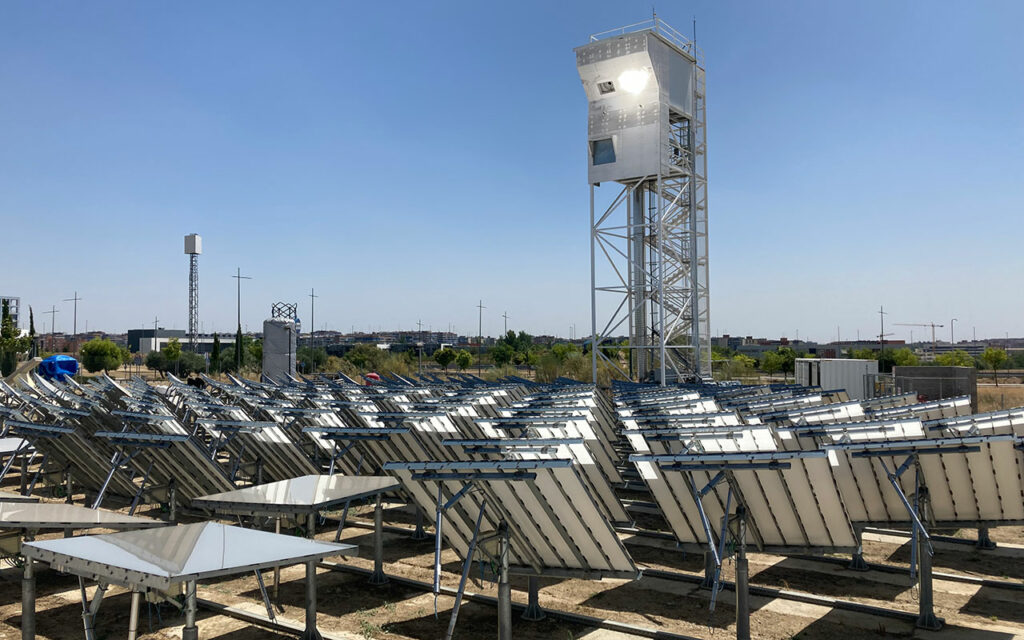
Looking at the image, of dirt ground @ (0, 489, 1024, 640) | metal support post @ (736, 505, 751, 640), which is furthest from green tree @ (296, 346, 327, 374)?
metal support post @ (736, 505, 751, 640)

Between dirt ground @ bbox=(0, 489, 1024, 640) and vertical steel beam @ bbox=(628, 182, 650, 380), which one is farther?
vertical steel beam @ bbox=(628, 182, 650, 380)

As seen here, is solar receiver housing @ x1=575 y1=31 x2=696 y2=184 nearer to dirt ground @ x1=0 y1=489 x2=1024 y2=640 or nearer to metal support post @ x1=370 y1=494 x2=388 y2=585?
dirt ground @ x1=0 y1=489 x2=1024 y2=640

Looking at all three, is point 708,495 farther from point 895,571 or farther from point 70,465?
point 70,465

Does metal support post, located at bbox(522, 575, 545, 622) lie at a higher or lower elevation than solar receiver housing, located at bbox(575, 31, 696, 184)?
lower

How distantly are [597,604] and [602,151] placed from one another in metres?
25.5

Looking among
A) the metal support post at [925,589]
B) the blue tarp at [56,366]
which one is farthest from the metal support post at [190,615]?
the blue tarp at [56,366]

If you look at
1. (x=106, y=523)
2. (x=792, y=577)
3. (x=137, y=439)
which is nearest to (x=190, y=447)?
(x=137, y=439)

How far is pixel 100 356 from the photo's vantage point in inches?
2709

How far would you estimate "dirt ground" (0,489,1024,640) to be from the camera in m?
7.79

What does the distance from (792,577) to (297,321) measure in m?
34.8

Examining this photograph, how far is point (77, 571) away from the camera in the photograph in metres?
4.97

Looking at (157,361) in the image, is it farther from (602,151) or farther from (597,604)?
(597,604)

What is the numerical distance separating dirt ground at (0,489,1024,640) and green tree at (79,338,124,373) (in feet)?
218

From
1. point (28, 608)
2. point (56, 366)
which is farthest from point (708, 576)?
point (56, 366)
